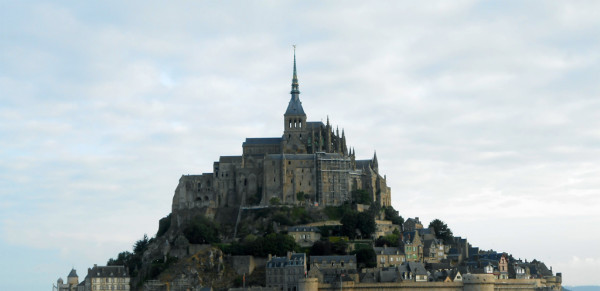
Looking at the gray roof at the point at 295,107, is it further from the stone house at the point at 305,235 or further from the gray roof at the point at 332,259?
the gray roof at the point at 332,259

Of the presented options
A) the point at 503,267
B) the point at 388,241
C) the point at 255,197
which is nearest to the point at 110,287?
the point at 255,197

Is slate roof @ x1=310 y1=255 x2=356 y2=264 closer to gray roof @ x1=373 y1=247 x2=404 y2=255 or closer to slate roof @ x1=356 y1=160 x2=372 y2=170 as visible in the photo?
gray roof @ x1=373 y1=247 x2=404 y2=255

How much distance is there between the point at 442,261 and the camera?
10462cm

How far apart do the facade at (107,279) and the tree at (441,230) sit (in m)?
38.5

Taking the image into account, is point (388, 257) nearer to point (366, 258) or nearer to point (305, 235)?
point (366, 258)

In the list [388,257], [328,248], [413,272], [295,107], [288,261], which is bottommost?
[413,272]

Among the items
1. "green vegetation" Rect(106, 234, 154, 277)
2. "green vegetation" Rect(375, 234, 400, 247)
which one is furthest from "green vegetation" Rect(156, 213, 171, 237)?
"green vegetation" Rect(375, 234, 400, 247)

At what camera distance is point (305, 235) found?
351 ft

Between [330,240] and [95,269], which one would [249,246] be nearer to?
[330,240]

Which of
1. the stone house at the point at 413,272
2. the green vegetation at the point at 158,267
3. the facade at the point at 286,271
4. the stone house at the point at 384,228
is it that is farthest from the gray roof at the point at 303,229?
the stone house at the point at 413,272

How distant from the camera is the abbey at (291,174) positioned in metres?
116

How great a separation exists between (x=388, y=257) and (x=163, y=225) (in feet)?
115

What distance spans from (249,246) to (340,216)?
15204 millimetres

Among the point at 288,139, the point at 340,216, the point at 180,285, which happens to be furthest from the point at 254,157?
the point at 180,285
